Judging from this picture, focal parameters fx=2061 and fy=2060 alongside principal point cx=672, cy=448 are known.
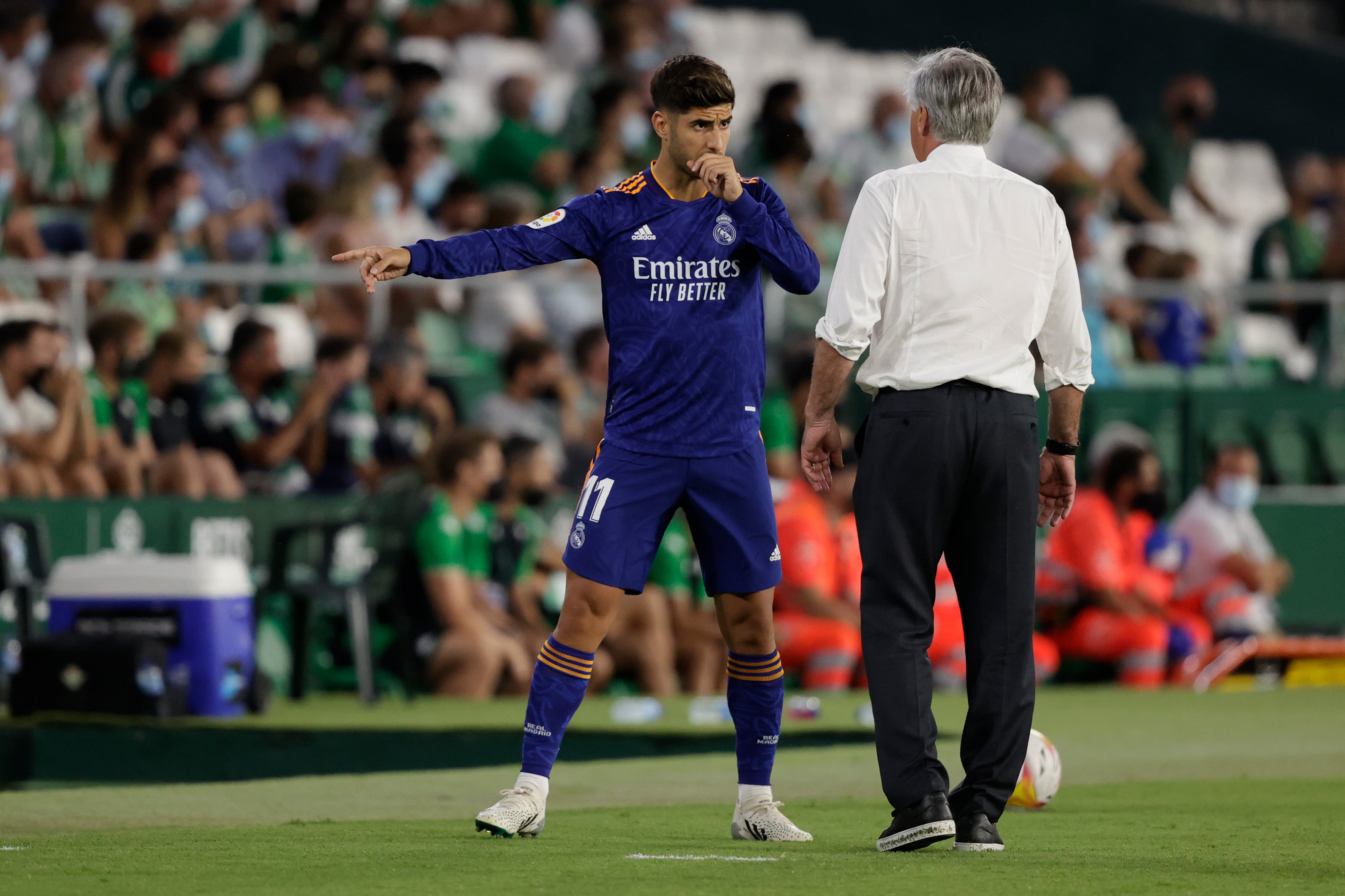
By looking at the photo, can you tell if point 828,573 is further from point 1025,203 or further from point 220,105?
point 1025,203

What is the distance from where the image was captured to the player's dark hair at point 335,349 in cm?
1340

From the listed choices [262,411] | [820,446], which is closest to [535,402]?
[262,411]

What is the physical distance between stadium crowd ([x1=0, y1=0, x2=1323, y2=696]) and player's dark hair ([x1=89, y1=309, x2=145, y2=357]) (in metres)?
0.02

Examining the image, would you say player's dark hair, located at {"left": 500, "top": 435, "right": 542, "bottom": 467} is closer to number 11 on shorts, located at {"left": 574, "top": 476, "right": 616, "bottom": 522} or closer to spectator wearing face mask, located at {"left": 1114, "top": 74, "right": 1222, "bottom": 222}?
number 11 on shorts, located at {"left": 574, "top": 476, "right": 616, "bottom": 522}

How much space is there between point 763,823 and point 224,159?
10182mm

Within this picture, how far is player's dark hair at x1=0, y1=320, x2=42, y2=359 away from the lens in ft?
40.5

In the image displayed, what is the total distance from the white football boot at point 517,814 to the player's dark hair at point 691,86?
89.9 inches

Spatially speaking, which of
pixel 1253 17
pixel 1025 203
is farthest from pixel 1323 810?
pixel 1253 17

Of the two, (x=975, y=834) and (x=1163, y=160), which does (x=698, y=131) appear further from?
(x=1163, y=160)

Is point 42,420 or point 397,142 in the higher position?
point 397,142

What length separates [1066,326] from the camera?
6.46 meters

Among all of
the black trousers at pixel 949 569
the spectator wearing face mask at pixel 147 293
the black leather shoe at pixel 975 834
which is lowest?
the black leather shoe at pixel 975 834

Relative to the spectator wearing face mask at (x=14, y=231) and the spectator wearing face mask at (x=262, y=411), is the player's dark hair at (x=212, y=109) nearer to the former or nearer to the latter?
the spectator wearing face mask at (x=14, y=231)

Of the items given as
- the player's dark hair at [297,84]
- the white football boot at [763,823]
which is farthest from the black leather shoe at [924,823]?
the player's dark hair at [297,84]
